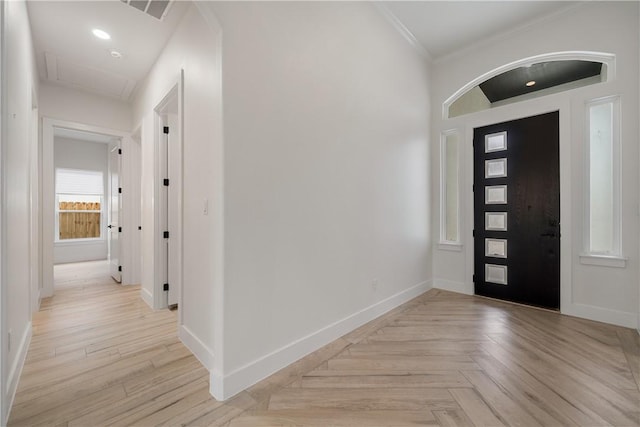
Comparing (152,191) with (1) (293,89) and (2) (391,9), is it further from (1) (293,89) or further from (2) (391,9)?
(2) (391,9)

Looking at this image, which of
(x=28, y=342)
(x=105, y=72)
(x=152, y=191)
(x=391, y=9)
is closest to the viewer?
(x=28, y=342)

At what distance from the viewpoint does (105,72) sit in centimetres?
374

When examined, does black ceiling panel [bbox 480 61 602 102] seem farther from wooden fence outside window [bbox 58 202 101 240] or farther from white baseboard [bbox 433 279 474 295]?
wooden fence outside window [bbox 58 202 101 240]

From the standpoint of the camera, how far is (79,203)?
6.99 metres

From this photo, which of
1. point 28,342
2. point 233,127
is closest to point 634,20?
point 233,127

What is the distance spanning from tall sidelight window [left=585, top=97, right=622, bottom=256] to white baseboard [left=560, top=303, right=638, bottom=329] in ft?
1.96

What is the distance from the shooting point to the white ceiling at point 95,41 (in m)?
2.66

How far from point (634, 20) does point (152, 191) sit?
5.52 meters

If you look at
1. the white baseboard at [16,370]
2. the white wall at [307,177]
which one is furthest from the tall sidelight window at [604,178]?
the white baseboard at [16,370]

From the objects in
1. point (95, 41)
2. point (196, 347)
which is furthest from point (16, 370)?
point (95, 41)

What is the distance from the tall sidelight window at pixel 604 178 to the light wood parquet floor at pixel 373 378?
0.92 metres

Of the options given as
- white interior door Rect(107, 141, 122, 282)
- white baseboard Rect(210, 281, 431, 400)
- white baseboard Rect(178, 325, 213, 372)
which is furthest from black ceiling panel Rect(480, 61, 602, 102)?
white interior door Rect(107, 141, 122, 282)

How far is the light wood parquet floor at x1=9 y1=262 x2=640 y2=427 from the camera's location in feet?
5.24

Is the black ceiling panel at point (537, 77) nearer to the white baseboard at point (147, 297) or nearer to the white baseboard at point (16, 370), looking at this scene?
the white baseboard at point (147, 297)
